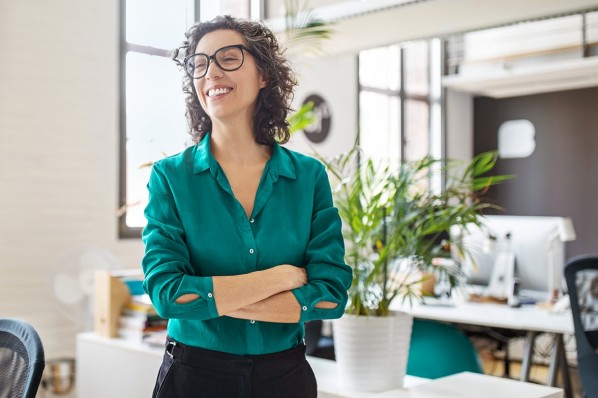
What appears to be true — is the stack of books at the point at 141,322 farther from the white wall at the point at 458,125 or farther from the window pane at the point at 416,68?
the white wall at the point at 458,125

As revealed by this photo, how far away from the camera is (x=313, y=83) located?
6359mm

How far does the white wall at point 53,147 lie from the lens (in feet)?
13.3

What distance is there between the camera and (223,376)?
145 centimetres

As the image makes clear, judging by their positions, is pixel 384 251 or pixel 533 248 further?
pixel 533 248

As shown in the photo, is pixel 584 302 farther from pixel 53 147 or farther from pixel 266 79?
pixel 53 147

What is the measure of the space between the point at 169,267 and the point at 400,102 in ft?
21.2

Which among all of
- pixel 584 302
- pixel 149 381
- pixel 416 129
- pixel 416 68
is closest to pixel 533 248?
pixel 584 302

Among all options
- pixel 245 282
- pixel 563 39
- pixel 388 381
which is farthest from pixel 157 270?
pixel 563 39

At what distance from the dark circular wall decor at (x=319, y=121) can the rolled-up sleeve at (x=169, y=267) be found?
489cm

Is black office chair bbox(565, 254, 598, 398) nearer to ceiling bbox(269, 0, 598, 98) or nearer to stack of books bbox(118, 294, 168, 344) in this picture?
ceiling bbox(269, 0, 598, 98)

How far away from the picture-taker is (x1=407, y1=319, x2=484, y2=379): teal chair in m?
3.62

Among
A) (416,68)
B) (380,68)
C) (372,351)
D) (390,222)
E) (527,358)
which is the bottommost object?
(527,358)

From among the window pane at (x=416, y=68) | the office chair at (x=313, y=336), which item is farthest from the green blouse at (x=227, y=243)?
the window pane at (x=416, y=68)

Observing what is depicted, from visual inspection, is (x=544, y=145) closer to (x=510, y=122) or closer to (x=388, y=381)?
(x=510, y=122)
